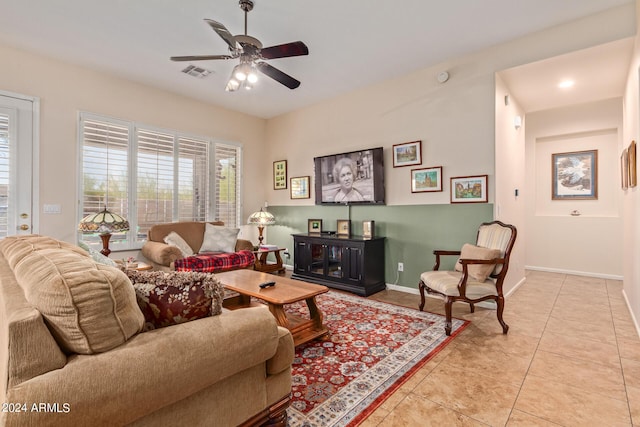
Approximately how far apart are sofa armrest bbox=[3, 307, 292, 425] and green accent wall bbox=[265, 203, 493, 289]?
3.05 meters

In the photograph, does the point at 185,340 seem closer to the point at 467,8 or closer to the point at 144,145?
the point at 467,8

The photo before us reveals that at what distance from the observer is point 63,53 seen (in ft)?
11.8

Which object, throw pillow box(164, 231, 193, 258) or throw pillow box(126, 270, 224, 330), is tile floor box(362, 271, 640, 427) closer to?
throw pillow box(126, 270, 224, 330)

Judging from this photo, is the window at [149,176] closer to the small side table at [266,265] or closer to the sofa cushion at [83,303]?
the small side table at [266,265]

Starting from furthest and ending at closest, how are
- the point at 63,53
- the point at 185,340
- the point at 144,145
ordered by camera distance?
the point at 144,145 → the point at 63,53 → the point at 185,340

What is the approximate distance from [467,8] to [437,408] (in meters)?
3.20

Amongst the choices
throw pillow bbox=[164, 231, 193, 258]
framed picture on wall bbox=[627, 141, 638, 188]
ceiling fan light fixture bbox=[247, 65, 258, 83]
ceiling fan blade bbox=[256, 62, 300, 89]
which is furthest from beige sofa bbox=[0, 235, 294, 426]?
framed picture on wall bbox=[627, 141, 638, 188]

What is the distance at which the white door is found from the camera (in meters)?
3.45

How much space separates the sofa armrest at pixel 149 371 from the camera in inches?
35.0

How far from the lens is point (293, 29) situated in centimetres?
312

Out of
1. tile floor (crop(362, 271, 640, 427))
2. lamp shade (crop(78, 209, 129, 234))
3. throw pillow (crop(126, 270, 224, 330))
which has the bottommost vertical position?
tile floor (crop(362, 271, 640, 427))

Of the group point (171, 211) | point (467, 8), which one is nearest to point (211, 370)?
point (467, 8)

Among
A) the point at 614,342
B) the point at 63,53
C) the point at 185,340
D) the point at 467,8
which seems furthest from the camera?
the point at 63,53

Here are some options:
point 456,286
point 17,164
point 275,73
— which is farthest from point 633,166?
point 17,164
